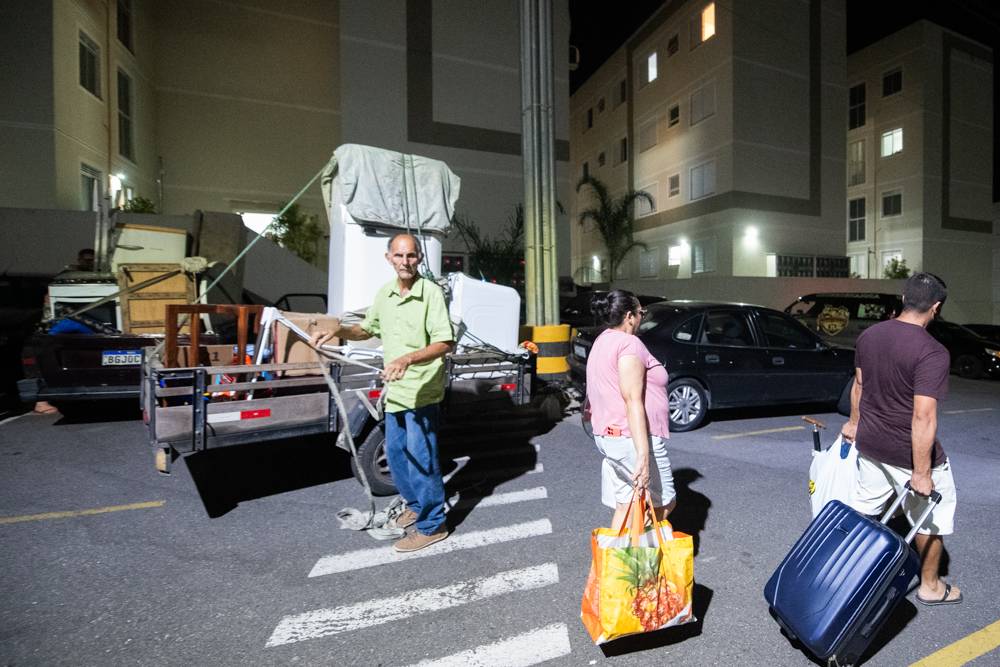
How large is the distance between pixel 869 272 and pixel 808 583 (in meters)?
28.8

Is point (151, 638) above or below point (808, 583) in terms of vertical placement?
below

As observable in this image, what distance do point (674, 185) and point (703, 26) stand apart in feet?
20.5

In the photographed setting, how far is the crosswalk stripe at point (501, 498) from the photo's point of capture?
4.29 metres

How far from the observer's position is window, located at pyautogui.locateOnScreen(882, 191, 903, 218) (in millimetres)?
25016

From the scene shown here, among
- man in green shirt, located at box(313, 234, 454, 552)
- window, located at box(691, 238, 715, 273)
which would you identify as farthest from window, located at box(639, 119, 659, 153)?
man in green shirt, located at box(313, 234, 454, 552)

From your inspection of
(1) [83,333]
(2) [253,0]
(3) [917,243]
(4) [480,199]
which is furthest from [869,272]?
(1) [83,333]

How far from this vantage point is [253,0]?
59.7 ft

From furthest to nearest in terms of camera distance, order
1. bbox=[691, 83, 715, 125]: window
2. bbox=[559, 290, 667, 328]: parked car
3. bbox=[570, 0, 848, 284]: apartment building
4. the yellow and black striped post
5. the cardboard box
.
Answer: bbox=[691, 83, 715, 125]: window < bbox=[570, 0, 848, 284]: apartment building < bbox=[559, 290, 667, 328]: parked car < the yellow and black striped post < the cardboard box

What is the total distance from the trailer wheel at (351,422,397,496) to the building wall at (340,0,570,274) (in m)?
14.0

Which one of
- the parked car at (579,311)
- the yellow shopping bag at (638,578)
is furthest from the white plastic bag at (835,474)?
the parked car at (579,311)

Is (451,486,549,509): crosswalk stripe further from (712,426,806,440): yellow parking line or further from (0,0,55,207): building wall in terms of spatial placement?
(0,0,55,207): building wall

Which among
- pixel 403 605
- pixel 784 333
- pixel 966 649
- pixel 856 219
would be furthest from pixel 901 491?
pixel 856 219

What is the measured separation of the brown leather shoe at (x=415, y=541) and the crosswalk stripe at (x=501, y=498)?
637 mm

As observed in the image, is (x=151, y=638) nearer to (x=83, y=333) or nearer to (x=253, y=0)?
(x=83, y=333)
